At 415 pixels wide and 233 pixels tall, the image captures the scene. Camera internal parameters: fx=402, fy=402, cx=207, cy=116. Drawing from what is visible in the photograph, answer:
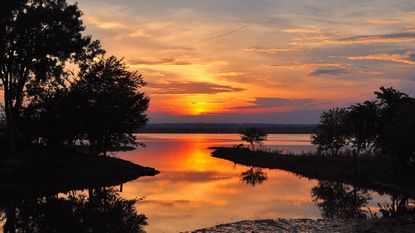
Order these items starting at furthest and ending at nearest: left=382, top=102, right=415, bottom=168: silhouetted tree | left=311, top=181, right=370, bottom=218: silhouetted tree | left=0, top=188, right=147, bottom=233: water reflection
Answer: left=382, top=102, right=415, bottom=168: silhouetted tree < left=311, top=181, right=370, bottom=218: silhouetted tree < left=0, top=188, right=147, bottom=233: water reflection

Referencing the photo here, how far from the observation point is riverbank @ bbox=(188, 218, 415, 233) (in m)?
19.6

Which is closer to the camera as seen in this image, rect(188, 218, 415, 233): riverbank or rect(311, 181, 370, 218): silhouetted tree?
rect(188, 218, 415, 233): riverbank

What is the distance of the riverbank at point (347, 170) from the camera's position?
4125cm

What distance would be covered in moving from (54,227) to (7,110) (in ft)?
88.3

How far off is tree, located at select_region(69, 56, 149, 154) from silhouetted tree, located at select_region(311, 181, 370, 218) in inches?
1158

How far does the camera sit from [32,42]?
150ft

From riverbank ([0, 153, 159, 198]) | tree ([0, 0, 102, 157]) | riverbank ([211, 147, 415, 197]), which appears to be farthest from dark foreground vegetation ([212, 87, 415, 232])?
tree ([0, 0, 102, 157])

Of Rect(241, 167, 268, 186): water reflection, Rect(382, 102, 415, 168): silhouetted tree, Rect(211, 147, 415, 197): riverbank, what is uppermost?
Rect(382, 102, 415, 168): silhouetted tree

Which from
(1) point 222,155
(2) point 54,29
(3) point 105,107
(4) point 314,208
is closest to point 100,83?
(3) point 105,107

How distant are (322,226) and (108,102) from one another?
40.6 metres

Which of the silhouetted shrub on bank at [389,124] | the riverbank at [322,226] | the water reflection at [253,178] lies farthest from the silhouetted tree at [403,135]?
the riverbank at [322,226]

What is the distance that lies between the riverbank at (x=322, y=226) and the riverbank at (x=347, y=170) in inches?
695

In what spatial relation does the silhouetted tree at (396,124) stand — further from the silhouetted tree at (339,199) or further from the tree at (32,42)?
the tree at (32,42)

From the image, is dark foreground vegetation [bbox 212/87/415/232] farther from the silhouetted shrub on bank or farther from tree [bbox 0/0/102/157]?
tree [bbox 0/0/102/157]
